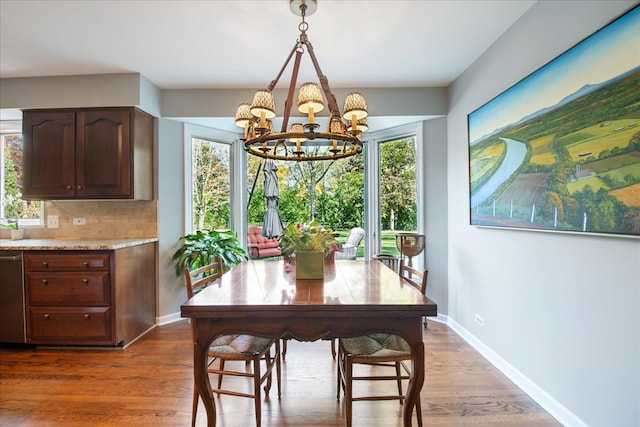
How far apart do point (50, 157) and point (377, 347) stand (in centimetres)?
356

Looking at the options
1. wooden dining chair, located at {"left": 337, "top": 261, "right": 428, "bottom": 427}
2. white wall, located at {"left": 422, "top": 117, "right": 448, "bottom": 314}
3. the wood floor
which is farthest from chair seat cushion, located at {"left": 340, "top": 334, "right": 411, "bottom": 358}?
white wall, located at {"left": 422, "top": 117, "right": 448, "bottom": 314}

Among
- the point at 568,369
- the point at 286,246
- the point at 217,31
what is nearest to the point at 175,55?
the point at 217,31

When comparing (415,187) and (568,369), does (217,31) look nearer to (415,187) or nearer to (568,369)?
(415,187)

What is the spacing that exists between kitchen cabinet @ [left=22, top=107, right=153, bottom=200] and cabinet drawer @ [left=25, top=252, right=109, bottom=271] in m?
0.65

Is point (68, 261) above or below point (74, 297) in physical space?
above

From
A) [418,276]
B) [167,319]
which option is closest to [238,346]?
[418,276]

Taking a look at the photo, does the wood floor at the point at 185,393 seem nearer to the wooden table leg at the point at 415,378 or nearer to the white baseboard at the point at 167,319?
the wooden table leg at the point at 415,378

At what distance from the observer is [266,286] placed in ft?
5.84

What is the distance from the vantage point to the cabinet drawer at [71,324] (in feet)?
8.98

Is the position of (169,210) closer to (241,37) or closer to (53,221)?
(53,221)

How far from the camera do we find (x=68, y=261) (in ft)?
8.91

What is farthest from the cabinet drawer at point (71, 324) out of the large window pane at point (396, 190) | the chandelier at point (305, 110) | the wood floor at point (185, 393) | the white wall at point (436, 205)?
the white wall at point (436, 205)

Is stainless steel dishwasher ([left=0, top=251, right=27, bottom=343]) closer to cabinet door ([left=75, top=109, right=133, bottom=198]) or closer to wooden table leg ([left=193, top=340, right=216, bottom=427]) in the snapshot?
cabinet door ([left=75, top=109, right=133, bottom=198])

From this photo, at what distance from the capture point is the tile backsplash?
133 inches
